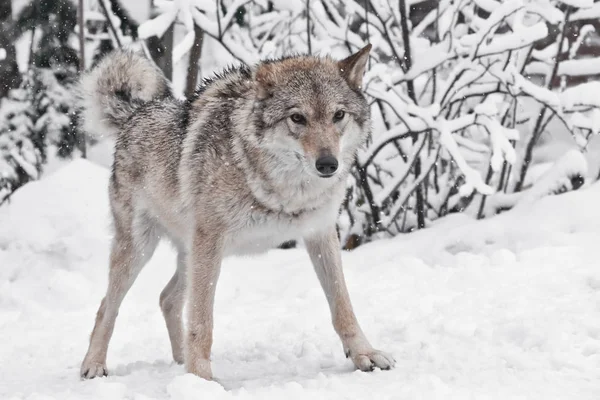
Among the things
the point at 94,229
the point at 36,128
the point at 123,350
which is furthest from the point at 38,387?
the point at 36,128

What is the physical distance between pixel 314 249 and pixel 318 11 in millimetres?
3816

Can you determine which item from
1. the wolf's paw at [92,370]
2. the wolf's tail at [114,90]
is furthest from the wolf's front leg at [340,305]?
the wolf's tail at [114,90]

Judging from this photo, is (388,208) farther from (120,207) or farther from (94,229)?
(120,207)

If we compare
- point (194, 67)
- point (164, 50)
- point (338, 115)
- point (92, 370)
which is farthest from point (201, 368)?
point (164, 50)

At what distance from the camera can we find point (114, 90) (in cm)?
592

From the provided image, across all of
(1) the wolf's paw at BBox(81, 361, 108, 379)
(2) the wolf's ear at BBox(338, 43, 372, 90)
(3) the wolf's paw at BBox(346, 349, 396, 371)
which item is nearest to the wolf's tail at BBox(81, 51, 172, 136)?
(1) the wolf's paw at BBox(81, 361, 108, 379)

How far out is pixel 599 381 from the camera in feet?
12.5

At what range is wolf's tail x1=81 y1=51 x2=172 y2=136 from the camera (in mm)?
5895

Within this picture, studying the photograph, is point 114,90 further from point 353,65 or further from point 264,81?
point 353,65

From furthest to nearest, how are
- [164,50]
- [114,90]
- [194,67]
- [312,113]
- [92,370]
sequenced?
[164,50] → [194,67] → [114,90] → [92,370] → [312,113]

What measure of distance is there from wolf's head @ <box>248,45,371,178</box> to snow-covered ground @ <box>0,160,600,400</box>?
114cm

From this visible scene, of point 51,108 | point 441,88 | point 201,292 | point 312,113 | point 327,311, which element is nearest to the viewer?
point 312,113

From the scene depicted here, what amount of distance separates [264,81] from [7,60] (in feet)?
21.2

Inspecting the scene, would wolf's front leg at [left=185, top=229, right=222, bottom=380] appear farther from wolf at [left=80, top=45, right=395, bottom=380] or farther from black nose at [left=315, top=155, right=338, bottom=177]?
black nose at [left=315, top=155, right=338, bottom=177]
